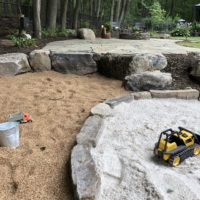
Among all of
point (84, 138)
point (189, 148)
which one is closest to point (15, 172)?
point (84, 138)

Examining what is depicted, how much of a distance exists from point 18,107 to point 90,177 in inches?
73.8

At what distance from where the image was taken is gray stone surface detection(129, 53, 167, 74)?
16.9ft

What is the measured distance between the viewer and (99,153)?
8.89 feet

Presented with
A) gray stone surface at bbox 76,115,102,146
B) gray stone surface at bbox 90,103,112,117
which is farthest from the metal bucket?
gray stone surface at bbox 90,103,112,117

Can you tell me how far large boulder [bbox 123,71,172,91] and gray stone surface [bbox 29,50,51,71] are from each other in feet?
5.58

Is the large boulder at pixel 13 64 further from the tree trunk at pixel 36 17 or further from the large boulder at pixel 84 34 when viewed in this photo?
the large boulder at pixel 84 34

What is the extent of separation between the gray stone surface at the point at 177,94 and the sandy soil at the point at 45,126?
52cm

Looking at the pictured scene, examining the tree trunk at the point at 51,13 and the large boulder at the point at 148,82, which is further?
the tree trunk at the point at 51,13

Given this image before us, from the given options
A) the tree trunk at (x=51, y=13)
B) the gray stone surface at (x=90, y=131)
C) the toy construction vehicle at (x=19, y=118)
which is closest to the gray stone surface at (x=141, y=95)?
the gray stone surface at (x=90, y=131)

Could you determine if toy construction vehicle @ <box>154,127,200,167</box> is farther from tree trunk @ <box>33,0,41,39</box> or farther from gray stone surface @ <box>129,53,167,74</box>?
tree trunk @ <box>33,0,41,39</box>

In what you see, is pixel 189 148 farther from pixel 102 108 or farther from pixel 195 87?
pixel 195 87

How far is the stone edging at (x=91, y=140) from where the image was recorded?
2027 millimetres

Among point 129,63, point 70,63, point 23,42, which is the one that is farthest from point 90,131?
point 23,42

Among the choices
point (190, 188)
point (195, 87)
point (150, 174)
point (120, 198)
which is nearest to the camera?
point (120, 198)
